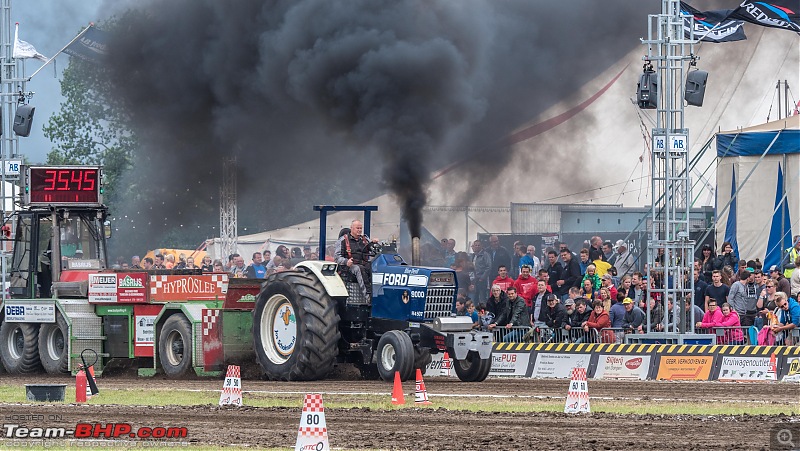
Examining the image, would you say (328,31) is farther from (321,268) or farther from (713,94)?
(713,94)

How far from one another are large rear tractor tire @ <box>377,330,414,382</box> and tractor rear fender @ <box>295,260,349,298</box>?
0.88m

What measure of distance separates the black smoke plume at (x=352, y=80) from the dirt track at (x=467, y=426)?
5.74m

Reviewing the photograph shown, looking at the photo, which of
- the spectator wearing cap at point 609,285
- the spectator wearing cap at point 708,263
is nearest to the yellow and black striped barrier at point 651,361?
the spectator wearing cap at point 609,285

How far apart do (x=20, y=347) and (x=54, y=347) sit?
2.71 feet

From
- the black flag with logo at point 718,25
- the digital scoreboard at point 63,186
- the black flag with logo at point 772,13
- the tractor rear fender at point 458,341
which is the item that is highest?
the black flag with logo at point 772,13

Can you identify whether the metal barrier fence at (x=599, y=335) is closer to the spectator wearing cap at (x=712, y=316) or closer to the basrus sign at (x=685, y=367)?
the spectator wearing cap at (x=712, y=316)

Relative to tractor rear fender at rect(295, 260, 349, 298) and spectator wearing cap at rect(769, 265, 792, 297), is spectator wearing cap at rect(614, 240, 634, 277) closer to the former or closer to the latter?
spectator wearing cap at rect(769, 265, 792, 297)

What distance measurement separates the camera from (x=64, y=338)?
18812 mm

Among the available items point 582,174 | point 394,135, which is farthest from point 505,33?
point 582,174

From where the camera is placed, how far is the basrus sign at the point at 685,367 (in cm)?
1695

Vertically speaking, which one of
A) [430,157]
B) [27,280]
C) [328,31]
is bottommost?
[27,280]

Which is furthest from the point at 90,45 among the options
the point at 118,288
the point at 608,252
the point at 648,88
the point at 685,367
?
the point at 685,367

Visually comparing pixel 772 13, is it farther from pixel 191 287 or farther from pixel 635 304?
pixel 191 287

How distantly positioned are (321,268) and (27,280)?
599 cm
